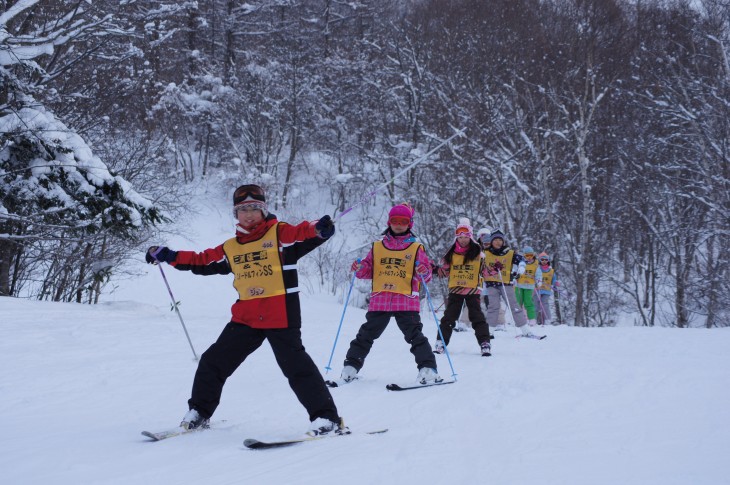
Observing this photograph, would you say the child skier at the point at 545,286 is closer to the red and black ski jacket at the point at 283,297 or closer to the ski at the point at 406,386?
the ski at the point at 406,386

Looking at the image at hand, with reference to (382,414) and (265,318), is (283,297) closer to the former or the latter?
(265,318)

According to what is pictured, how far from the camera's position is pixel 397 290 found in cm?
640

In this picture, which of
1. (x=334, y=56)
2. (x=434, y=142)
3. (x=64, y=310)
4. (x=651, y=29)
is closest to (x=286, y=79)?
(x=334, y=56)

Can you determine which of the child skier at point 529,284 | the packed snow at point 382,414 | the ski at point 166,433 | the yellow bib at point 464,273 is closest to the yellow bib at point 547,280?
the child skier at point 529,284

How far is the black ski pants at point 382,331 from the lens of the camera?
6.29 meters

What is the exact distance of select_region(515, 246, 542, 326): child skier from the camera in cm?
1460

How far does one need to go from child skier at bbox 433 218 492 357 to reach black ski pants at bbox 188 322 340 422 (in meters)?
4.29

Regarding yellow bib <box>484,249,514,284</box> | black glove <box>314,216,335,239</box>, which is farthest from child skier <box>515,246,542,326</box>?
black glove <box>314,216,335,239</box>

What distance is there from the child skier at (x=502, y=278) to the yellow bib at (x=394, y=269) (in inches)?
187

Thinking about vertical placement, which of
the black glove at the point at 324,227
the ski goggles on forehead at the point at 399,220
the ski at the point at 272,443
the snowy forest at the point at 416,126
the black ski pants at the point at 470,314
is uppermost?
the snowy forest at the point at 416,126

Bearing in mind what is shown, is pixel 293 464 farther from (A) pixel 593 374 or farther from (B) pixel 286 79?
(B) pixel 286 79

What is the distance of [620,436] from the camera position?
13.2ft

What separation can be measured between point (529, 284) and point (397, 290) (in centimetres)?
883

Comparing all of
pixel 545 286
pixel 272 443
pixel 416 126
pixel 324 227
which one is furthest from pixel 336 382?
pixel 416 126
